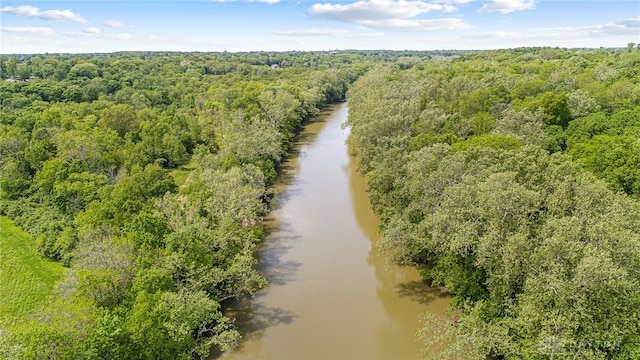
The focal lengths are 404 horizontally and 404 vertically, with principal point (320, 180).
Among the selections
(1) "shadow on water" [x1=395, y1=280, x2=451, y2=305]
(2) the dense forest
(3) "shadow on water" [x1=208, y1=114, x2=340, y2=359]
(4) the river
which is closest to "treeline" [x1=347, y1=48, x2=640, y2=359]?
(2) the dense forest

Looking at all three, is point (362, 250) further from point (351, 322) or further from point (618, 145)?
point (618, 145)

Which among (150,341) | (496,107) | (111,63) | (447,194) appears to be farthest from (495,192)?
(111,63)

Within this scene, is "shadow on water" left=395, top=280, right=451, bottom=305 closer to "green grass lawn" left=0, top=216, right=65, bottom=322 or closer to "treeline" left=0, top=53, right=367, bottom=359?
"treeline" left=0, top=53, right=367, bottom=359

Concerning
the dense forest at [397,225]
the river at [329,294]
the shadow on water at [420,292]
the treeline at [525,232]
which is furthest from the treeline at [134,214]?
the treeline at [525,232]

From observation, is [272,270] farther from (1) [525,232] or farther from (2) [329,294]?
(1) [525,232]

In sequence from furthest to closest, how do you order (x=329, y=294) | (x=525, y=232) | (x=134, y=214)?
(x=329, y=294), (x=134, y=214), (x=525, y=232)

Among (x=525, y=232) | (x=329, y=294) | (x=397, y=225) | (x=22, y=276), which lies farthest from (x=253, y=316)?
(x=525, y=232)

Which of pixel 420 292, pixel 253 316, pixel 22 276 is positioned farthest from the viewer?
pixel 420 292

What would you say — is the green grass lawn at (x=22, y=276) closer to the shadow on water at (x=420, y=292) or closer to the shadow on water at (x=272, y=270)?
the shadow on water at (x=272, y=270)
